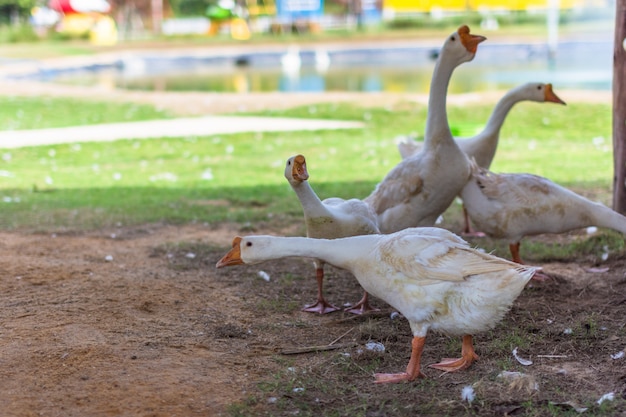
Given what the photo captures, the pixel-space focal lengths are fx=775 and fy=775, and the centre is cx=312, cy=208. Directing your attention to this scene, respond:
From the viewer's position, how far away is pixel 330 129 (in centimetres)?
1317

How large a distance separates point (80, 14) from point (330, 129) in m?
43.8

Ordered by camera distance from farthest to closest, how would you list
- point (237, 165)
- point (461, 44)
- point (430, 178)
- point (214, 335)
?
1. point (237, 165)
2. point (461, 44)
3. point (430, 178)
4. point (214, 335)

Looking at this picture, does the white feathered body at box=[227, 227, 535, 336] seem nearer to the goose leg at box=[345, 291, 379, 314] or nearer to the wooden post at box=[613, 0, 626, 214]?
the goose leg at box=[345, 291, 379, 314]

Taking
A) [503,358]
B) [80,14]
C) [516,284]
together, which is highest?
[80,14]

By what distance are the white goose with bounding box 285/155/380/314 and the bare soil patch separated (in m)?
0.14

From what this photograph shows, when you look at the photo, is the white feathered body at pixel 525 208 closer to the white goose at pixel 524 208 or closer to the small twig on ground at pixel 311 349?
the white goose at pixel 524 208

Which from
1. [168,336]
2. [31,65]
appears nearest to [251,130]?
[168,336]

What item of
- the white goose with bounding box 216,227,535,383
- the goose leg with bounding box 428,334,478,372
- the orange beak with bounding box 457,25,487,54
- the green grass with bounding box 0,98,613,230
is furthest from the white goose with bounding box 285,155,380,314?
the green grass with bounding box 0,98,613,230

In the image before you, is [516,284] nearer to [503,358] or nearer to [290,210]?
[503,358]

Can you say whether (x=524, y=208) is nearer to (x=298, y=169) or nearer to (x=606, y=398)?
(x=298, y=169)

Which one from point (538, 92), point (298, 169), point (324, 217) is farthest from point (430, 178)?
point (538, 92)

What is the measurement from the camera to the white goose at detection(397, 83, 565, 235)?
7.05m

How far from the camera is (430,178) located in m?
6.03

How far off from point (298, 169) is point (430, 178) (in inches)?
60.7
